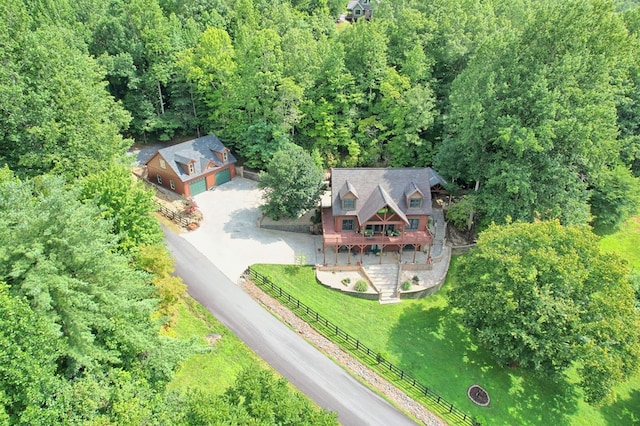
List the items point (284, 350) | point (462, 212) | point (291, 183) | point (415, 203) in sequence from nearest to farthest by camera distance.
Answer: point (284, 350) → point (415, 203) → point (291, 183) → point (462, 212)

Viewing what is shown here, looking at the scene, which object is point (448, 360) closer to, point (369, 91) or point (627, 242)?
point (627, 242)

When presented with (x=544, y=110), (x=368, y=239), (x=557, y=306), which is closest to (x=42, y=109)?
(x=368, y=239)

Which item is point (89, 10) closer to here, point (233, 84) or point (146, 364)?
point (233, 84)

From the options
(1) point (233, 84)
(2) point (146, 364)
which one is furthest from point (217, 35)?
(2) point (146, 364)

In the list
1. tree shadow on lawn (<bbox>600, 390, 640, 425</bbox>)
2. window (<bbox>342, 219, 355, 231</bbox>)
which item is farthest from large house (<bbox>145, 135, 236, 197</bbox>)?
tree shadow on lawn (<bbox>600, 390, 640, 425</bbox>)

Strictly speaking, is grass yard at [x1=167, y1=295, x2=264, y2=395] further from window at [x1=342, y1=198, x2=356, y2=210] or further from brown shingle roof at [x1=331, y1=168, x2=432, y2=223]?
window at [x1=342, y1=198, x2=356, y2=210]

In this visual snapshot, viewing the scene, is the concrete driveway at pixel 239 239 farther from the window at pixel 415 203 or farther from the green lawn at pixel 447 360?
the window at pixel 415 203

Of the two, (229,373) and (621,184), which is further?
(621,184)
